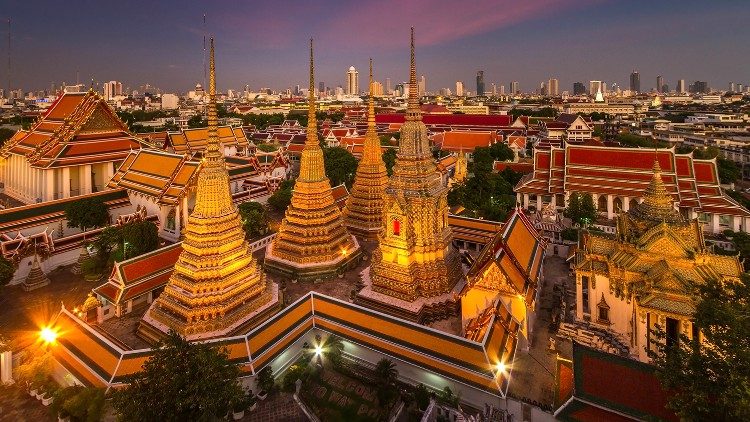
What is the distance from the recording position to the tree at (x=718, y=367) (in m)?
6.45

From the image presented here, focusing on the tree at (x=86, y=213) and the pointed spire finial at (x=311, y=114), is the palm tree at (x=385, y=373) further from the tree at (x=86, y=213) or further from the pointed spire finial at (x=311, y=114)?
the tree at (x=86, y=213)

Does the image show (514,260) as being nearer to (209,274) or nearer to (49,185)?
(209,274)

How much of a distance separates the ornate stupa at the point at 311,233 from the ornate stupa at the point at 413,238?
3.20 m

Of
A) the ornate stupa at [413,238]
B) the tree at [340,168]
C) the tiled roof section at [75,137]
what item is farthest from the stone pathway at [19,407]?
the tree at [340,168]

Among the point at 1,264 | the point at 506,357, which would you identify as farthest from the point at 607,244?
the point at 1,264

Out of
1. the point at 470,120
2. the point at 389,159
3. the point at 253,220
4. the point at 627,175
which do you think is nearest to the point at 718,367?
the point at 253,220

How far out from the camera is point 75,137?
25500 mm

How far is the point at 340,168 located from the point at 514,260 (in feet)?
75.1

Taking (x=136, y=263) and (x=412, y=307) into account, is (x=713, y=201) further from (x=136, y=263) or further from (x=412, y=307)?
(x=136, y=263)

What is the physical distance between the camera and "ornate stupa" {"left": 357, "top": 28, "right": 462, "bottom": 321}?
14.2m

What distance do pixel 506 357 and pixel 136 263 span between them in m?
12.9

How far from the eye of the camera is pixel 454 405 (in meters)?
10.4

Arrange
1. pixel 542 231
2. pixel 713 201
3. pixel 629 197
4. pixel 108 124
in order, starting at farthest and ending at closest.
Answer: pixel 108 124 → pixel 629 197 → pixel 713 201 → pixel 542 231

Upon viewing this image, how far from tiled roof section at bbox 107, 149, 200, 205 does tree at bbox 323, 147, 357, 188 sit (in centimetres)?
1220
